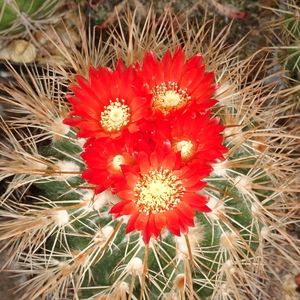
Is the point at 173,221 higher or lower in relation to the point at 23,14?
lower

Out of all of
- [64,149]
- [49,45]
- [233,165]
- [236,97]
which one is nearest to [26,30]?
[49,45]

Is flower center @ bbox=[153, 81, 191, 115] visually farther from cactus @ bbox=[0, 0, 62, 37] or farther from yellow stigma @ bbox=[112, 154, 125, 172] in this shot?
cactus @ bbox=[0, 0, 62, 37]

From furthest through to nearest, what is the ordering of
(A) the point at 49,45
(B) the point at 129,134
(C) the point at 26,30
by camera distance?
(A) the point at 49,45 < (C) the point at 26,30 < (B) the point at 129,134

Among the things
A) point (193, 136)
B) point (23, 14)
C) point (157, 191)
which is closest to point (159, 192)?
point (157, 191)

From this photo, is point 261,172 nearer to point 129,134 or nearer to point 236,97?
point 236,97

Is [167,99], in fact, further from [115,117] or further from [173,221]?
[173,221]

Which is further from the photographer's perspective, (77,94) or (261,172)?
(261,172)
